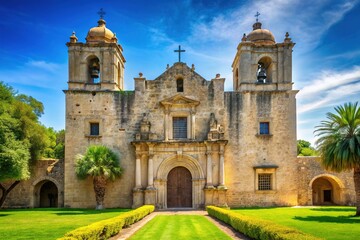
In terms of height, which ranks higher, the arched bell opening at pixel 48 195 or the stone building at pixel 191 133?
the stone building at pixel 191 133

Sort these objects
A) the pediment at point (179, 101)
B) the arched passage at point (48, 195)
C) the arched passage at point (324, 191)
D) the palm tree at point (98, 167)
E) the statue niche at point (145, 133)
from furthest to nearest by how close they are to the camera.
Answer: the arched passage at point (48, 195) < the arched passage at point (324, 191) < the pediment at point (179, 101) < the statue niche at point (145, 133) < the palm tree at point (98, 167)

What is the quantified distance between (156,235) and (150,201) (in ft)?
39.8

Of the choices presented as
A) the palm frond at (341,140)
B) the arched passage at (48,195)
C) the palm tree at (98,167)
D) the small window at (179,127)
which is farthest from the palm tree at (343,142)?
the arched passage at (48,195)

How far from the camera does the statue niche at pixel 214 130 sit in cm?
2553

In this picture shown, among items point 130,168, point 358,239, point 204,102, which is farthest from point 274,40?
point 358,239

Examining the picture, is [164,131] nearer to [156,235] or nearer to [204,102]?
[204,102]

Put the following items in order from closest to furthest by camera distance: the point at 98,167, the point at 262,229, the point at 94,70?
the point at 262,229, the point at 98,167, the point at 94,70

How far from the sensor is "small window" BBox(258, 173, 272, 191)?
2639 cm

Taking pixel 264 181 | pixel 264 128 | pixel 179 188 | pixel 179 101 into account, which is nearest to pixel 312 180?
pixel 264 181

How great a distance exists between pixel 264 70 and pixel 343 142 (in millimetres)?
11419

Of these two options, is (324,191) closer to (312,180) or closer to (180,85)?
(312,180)

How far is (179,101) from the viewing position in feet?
87.0

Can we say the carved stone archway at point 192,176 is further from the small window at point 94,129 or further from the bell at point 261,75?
the bell at point 261,75

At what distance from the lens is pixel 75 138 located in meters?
26.4
